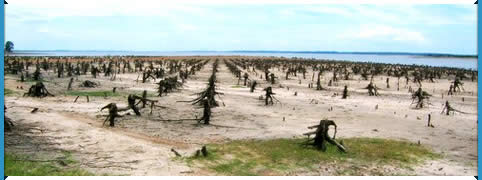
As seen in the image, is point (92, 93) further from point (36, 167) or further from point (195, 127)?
point (36, 167)

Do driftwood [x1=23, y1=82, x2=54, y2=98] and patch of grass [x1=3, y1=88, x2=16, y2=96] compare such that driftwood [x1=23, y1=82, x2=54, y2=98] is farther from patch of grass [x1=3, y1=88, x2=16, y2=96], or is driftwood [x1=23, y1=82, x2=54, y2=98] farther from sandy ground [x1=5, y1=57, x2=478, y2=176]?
patch of grass [x1=3, y1=88, x2=16, y2=96]

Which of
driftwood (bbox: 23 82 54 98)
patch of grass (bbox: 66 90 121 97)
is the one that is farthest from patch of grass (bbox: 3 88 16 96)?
patch of grass (bbox: 66 90 121 97)

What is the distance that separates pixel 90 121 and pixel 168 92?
9930mm

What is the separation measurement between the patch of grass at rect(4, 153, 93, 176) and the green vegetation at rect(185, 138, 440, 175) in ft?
8.69

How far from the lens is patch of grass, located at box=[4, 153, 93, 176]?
1119 centimetres

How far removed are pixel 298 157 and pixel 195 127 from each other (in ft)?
16.4

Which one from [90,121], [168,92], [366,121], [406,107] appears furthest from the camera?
[168,92]

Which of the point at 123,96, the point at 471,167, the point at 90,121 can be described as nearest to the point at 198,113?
the point at 90,121

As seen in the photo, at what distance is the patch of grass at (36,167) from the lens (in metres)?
11.2

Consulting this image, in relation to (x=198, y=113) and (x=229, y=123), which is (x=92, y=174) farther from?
(x=198, y=113)

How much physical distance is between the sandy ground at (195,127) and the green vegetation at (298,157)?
1.77ft

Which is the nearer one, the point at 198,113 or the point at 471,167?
the point at 471,167

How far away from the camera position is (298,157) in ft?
44.1

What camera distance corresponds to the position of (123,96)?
2542 cm
